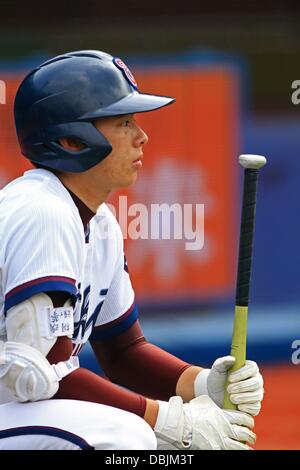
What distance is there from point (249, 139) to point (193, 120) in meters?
0.30

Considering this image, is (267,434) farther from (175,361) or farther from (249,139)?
(175,361)

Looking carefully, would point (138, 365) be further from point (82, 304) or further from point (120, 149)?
point (120, 149)

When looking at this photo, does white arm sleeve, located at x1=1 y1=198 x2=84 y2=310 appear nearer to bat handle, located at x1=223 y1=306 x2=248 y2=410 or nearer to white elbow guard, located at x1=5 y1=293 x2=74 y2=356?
white elbow guard, located at x1=5 y1=293 x2=74 y2=356

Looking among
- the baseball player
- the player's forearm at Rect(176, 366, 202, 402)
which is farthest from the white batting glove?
the player's forearm at Rect(176, 366, 202, 402)

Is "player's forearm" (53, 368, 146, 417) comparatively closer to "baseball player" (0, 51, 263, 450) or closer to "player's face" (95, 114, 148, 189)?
"baseball player" (0, 51, 263, 450)

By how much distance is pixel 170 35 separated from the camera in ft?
19.0

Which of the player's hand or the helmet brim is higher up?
the helmet brim

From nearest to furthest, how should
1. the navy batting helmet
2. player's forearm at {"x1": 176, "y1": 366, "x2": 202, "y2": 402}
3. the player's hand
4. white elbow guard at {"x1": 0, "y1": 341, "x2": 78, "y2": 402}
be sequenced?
white elbow guard at {"x1": 0, "y1": 341, "x2": 78, "y2": 402} → the player's hand → the navy batting helmet → player's forearm at {"x1": 176, "y1": 366, "x2": 202, "y2": 402}

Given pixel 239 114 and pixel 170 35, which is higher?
pixel 170 35

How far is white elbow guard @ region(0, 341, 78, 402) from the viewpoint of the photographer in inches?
108

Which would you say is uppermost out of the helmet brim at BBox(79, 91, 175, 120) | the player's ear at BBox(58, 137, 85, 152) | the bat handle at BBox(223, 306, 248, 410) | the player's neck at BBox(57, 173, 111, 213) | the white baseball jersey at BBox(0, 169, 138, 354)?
the helmet brim at BBox(79, 91, 175, 120)

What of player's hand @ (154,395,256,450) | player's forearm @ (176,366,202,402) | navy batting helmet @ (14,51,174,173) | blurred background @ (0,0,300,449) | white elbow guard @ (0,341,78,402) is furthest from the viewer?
blurred background @ (0,0,300,449)

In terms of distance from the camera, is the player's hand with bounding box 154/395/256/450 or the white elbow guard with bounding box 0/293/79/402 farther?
the player's hand with bounding box 154/395/256/450

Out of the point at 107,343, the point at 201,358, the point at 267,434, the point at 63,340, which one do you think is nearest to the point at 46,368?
the point at 63,340
